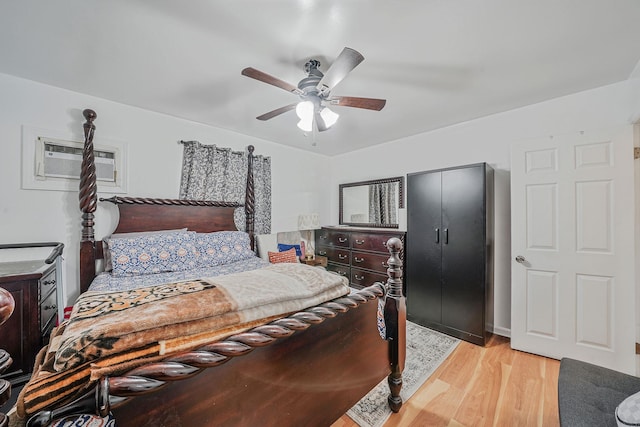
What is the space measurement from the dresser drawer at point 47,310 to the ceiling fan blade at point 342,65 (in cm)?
238

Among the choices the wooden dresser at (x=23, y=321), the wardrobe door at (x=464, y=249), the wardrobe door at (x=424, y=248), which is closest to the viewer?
the wooden dresser at (x=23, y=321)

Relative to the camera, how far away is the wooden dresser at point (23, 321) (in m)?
1.46

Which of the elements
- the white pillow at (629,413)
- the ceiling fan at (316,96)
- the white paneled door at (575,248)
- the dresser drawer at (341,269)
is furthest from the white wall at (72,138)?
the white pillow at (629,413)

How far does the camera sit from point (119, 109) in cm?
249

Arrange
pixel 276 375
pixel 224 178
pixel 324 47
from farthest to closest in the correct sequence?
pixel 224 178 → pixel 324 47 → pixel 276 375

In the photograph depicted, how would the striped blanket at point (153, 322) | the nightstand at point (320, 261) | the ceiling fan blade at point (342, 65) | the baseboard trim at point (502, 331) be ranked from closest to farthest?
the striped blanket at point (153, 322)
the ceiling fan blade at point (342, 65)
the baseboard trim at point (502, 331)
the nightstand at point (320, 261)

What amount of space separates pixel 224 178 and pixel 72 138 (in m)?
1.41

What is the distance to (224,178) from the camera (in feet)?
10.4

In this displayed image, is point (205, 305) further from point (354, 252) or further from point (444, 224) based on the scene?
point (354, 252)

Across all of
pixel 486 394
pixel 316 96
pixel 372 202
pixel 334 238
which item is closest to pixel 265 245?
pixel 334 238

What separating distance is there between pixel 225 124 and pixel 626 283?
162 inches

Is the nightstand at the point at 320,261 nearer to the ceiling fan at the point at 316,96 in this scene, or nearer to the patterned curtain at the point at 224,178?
the patterned curtain at the point at 224,178

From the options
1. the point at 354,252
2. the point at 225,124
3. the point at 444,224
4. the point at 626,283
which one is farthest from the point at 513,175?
the point at 225,124

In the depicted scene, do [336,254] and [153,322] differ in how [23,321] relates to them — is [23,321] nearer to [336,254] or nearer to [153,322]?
[153,322]
